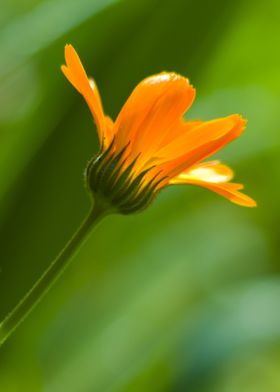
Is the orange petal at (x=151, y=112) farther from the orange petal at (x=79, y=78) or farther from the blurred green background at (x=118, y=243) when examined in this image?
the blurred green background at (x=118, y=243)

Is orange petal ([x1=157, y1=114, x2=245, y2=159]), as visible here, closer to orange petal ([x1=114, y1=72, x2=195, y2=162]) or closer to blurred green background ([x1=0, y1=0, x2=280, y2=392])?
orange petal ([x1=114, y1=72, x2=195, y2=162])

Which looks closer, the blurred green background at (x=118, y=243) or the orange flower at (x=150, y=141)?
the orange flower at (x=150, y=141)

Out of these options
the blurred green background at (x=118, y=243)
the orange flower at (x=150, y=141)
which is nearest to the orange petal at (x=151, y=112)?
the orange flower at (x=150, y=141)

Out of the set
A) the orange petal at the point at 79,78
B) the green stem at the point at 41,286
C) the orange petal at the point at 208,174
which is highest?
the orange petal at the point at 208,174

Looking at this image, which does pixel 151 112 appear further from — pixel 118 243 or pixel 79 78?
pixel 118 243

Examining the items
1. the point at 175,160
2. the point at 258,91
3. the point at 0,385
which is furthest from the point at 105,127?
the point at 258,91

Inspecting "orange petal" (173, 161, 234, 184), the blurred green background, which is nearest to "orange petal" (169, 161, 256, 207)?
"orange petal" (173, 161, 234, 184)

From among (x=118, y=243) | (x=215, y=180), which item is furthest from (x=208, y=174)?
(x=118, y=243)
